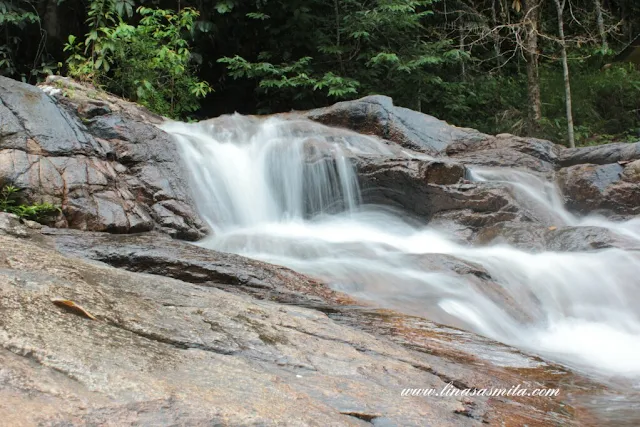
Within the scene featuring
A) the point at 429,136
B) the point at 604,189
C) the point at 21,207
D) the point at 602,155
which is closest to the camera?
the point at 21,207

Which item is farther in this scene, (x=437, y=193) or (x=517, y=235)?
(x=437, y=193)

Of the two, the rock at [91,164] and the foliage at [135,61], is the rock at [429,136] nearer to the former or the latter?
the foliage at [135,61]

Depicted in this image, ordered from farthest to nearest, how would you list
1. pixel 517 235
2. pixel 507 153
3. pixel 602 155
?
pixel 507 153
pixel 602 155
pixel 517 235

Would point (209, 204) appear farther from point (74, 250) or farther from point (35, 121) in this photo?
point (74, 250)

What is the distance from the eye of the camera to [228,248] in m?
5.87

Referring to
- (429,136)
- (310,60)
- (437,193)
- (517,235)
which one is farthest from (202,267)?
(310,60)

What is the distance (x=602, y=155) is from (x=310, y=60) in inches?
258

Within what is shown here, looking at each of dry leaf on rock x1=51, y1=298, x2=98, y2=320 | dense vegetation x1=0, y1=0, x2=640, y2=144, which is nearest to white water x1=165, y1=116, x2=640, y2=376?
dense vegetation x1=0, y1=0, x2=640, y2=144

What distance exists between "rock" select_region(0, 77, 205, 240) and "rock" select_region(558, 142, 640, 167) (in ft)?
19.8

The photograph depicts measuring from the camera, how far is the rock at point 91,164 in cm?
547

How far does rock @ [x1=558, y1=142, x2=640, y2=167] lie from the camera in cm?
881

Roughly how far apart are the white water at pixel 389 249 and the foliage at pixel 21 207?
1.53 metres

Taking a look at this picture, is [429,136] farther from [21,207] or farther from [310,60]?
[21,207]

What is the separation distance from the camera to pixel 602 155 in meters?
9.05
